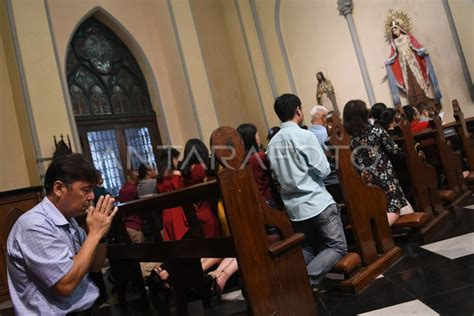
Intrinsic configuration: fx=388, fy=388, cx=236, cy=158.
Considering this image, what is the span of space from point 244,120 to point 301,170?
294 inches

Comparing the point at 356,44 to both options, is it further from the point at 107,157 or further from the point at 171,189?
the point at 171,189

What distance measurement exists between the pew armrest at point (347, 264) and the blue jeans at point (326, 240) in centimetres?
3

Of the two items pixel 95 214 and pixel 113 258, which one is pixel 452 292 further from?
pixel 113 258

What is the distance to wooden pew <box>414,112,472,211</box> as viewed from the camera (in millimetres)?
3846

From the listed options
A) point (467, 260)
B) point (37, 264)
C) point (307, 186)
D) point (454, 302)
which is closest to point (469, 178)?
point (467, 260)

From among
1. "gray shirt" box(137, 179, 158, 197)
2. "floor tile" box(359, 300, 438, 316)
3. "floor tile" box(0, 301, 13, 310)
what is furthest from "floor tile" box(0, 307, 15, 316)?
"floor tile" box(359, 300, 438, 316)

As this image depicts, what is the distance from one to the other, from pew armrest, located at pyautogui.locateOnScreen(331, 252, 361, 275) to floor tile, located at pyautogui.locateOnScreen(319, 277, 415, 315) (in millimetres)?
134

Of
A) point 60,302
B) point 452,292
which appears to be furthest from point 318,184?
point 60,302

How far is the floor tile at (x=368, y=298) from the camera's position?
6.75 ft

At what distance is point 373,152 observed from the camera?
3.11 meters

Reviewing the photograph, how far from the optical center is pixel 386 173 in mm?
3152

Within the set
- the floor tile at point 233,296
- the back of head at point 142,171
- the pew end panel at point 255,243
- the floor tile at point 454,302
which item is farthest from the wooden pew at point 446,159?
the back of head at point 142,171

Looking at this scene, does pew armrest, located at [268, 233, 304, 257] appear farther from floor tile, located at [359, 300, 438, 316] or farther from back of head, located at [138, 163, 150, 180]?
back of head, located at [138, 163, 150, 180]

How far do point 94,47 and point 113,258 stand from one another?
6.83 metres
